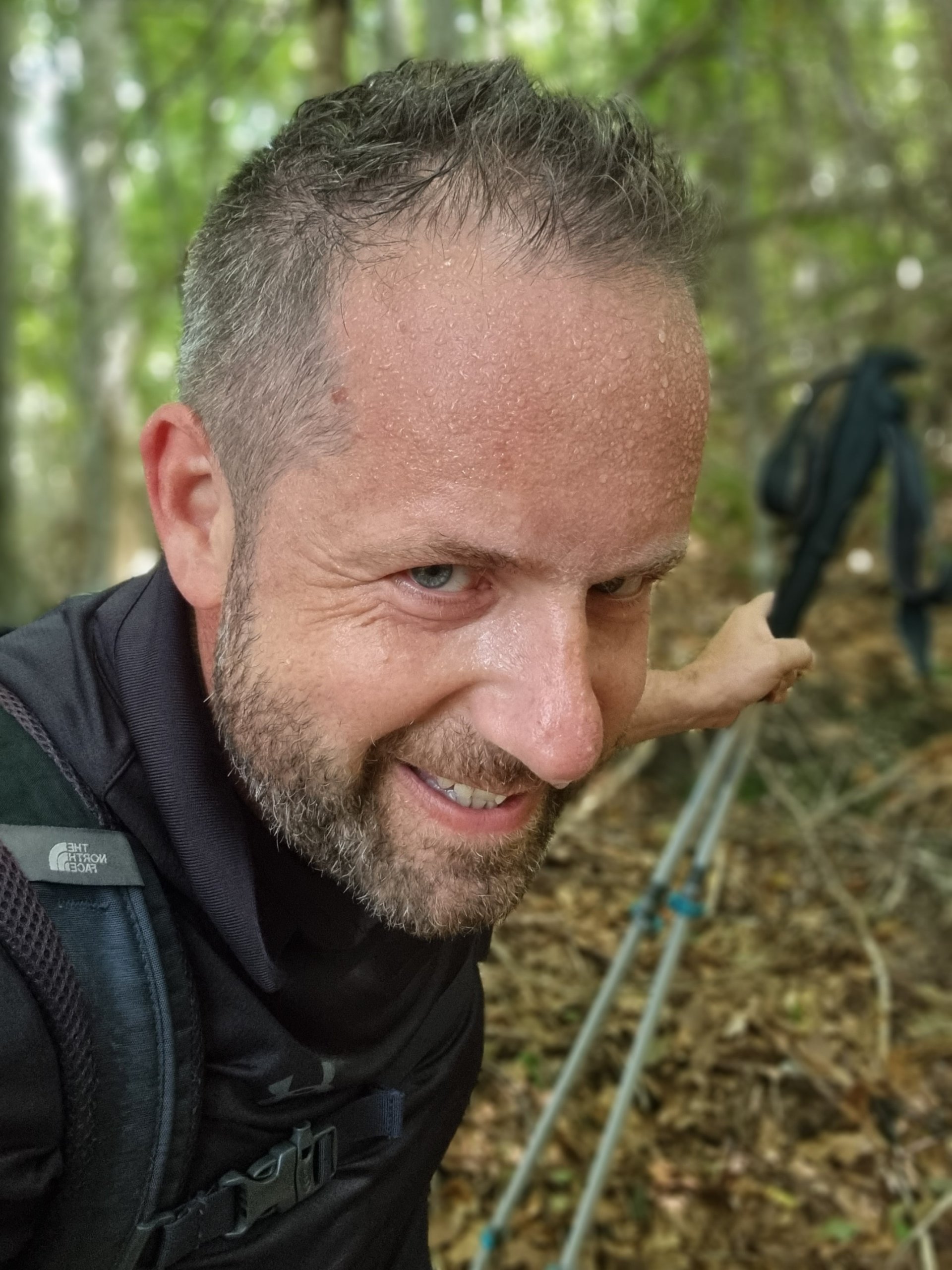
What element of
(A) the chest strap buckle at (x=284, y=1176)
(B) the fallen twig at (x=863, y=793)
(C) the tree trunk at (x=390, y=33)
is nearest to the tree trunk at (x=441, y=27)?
(C) the tree trunk at (x=390, y=33)

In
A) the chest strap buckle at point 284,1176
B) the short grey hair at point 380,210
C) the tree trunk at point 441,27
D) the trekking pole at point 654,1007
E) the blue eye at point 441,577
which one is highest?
the tree trunk at point 441,27

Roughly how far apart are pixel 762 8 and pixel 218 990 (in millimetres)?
8316

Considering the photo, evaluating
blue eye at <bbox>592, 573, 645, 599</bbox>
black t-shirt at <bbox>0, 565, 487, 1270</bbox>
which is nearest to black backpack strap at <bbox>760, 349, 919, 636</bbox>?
blue eye at <bbox>592, 573, 645, 599</bbox>

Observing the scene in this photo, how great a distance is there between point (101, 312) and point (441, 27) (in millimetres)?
4386

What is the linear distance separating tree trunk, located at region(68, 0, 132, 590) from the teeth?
21.8ft

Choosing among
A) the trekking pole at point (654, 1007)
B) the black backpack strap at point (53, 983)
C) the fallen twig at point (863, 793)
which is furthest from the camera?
the fallen twig at point (863, 793)

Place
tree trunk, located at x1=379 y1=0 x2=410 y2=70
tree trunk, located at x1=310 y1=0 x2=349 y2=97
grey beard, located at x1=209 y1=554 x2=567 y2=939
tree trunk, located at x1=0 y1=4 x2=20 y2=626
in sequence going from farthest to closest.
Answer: tree trunk, located at x1=0 y1=4 x2=20 y2=626
tree trunk, located at x1=379 y1=0 x2=410 y2=70
tree trunk, located at x1=310 y1=0 x2=349 y2=97
grey beard, located at x1=209 y1=554 x2=567 y2=939

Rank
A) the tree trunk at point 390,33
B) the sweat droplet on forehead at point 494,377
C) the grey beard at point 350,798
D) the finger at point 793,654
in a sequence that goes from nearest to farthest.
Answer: the sweat droplet on forehead at point 494,377 → the grey beard at point 350,798 → the finger at point 793,654 → the tree trunk at point 390,33

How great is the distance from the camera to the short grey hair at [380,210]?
1469mm

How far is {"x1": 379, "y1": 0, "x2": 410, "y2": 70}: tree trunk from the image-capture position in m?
7.16

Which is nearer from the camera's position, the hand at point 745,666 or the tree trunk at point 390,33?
the hand at point 745,666

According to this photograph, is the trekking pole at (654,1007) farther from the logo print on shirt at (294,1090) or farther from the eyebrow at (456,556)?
the eyebrow at (456,556)

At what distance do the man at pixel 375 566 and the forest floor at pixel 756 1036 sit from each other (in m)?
2.08

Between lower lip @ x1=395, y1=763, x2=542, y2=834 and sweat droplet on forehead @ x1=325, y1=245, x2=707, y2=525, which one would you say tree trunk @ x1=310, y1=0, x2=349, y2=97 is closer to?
sweat droplet on forehead @ x1=325, y1=245, x2=707, y2=525
